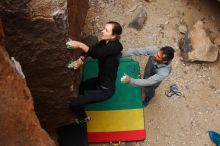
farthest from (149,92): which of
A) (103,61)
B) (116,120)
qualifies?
(103,61)

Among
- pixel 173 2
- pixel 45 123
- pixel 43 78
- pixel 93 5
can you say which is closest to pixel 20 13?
pixel 43 78

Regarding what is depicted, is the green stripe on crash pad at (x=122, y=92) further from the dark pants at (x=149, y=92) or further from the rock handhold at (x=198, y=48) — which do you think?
the rock handhold at (x=198, y=48)

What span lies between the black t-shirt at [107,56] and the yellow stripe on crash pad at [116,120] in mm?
1193

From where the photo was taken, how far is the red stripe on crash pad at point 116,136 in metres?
7.18

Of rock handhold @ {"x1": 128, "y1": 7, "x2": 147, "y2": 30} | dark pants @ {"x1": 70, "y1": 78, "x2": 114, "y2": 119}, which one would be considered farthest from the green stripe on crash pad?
rock handhold @ {"x1": 128, "y1": 7, "x2": 147, "y2": 30}

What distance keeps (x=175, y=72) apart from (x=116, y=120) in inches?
53.8

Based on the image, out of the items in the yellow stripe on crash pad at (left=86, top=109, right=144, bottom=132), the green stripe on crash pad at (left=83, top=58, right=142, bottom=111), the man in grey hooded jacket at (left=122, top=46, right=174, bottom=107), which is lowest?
the yellow stripe on crash pad at (left=86, top=109, right=144, bottom=132)

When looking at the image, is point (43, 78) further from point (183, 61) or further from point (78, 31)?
point (183, 61)

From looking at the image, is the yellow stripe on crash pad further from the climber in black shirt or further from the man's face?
the man's face

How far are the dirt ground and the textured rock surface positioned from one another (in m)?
2.78

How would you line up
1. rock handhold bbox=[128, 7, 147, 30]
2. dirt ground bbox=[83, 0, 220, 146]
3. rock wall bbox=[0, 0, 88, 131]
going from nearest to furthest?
rock wall bbox=[0, 0, 88, 131] → dirt ground bbox=[83, 0, 220, 146] → rock handhold bbox=[128, 7, 147, 30]

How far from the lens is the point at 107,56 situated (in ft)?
19.0

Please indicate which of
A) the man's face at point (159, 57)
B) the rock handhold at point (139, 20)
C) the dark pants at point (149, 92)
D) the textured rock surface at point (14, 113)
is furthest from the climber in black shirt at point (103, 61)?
the rock handhold at point (139, 20)

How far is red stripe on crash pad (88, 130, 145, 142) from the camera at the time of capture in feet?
23.6
